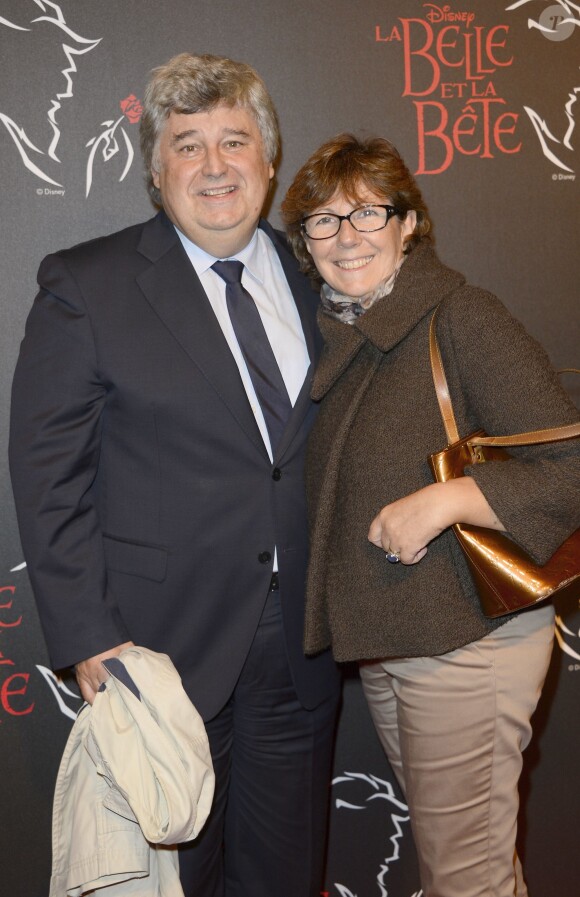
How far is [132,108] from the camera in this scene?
7.07 ft

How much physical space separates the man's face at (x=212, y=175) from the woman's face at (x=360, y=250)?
19 cm

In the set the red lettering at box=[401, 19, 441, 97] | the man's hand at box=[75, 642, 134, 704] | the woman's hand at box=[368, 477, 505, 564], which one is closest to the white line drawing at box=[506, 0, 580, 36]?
the red lettering at box=[401, 19, 441, 97]

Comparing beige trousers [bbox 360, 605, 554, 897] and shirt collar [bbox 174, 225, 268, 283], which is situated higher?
shirt collar [bbox 174, 225, 268, 283]

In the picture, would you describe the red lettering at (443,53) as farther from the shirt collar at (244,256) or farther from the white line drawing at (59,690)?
the white line drawing at (59,690)

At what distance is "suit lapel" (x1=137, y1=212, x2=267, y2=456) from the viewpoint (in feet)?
5.94

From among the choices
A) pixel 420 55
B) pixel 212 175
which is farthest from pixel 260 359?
pixel 420 55

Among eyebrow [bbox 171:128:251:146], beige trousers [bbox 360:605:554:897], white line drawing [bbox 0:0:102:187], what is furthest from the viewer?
white line drawing [bbox 0:0:102:187]

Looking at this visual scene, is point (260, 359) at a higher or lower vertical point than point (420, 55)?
lower

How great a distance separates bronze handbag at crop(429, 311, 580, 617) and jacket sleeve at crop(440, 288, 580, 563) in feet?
0.08

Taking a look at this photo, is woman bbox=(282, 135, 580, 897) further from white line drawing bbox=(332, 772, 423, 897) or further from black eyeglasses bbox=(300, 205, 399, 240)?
white line drawing bbox=(332, 772, 423, 897)

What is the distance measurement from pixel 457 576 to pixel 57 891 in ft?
3.34

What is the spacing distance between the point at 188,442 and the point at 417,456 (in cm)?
47

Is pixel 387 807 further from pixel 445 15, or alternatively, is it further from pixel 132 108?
pixel 445 15

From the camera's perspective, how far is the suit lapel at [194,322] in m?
1.81
